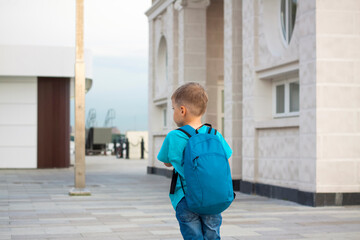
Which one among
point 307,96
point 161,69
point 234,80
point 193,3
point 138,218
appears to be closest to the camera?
point 138,218

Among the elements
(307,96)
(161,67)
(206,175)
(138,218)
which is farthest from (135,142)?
(206,175)

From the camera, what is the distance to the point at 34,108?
25.6 meters

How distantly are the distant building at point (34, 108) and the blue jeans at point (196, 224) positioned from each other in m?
22.2

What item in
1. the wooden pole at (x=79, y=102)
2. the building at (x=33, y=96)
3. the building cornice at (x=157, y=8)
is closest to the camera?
the wooden pole at (x=79, y=102)

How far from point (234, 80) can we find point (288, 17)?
262 centimetres

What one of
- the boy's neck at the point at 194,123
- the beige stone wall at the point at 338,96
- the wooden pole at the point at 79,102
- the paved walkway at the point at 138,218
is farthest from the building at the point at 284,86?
the boy's neck at the point at 194,123

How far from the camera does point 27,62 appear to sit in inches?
993

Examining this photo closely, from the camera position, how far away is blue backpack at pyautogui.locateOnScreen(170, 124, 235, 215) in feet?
11.9

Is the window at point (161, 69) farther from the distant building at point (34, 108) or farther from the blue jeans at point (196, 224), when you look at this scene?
the blue jeans at point (196, 224)

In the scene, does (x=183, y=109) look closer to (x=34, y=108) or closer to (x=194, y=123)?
(x=194, y=123)

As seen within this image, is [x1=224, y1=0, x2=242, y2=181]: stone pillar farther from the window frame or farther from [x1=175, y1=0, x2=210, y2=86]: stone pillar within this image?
[x1=175, y1=0, x2=210, y2=86]: stone pillar

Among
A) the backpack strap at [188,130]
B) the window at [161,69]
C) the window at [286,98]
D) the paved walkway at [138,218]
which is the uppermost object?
the window at [161,69]

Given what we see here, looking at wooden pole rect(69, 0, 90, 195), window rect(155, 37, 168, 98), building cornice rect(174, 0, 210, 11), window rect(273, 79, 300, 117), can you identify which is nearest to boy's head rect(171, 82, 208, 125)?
window rect(273, 79, 300, 117)

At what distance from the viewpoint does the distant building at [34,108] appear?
25.3 metres
